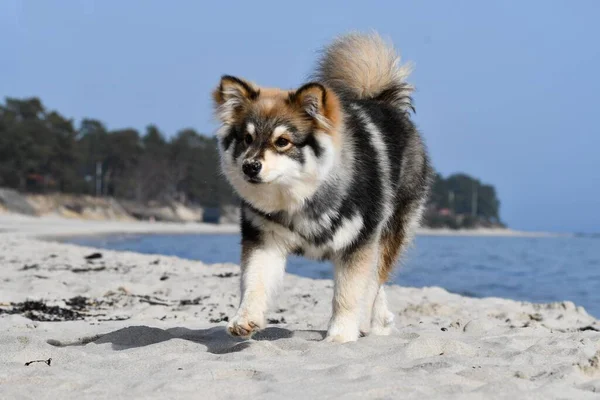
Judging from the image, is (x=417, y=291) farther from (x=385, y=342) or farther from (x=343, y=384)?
(x=343, y=384)

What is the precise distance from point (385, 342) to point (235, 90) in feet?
5.96

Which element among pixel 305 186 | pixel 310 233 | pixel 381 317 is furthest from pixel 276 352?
pixel 381 317

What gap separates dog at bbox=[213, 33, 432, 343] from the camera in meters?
4.41

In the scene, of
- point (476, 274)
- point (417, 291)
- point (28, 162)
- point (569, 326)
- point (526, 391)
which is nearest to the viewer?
point (526, 391)

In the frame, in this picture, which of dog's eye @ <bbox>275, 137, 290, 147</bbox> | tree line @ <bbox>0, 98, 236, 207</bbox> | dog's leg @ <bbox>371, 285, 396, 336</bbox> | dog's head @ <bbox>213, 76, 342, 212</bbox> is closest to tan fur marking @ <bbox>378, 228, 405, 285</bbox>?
dog's leg @ <bbox>371, 285, 396, 336</bbox>

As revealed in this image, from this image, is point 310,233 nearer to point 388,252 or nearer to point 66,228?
point 388,252

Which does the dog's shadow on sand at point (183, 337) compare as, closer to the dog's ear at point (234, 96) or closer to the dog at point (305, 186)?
the dog at point (305, 186)

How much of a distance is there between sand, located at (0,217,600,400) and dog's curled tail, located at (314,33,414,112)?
6.24 feet

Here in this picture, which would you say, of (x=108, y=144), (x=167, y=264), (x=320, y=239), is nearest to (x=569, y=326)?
(x=320, y=239)

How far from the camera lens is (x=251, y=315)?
171 inches

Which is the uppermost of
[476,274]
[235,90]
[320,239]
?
[235,90]

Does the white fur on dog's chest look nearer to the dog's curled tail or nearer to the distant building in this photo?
the dog's curled tail

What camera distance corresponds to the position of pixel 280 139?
443cm

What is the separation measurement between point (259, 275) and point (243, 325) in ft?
1.36
